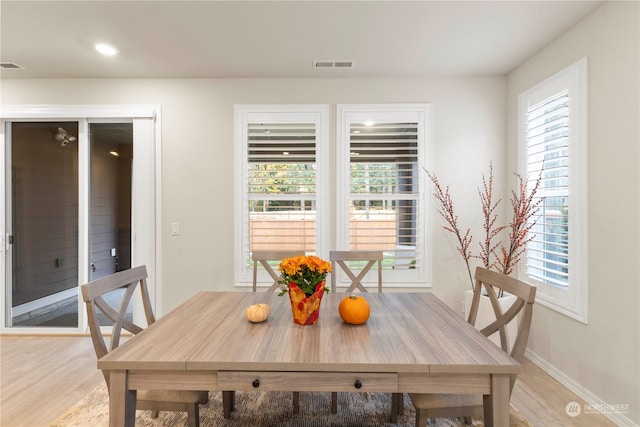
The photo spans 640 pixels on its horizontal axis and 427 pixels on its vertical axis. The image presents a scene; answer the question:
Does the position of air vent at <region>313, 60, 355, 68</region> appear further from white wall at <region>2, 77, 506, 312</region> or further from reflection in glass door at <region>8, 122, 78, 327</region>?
reflection in glass door at <region>8, 122, 78, 327</region>

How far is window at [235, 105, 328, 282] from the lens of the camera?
3258 mm

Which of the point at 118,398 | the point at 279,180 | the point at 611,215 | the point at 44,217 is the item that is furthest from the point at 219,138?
the point at 611,215

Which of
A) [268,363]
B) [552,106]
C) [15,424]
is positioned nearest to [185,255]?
[15,424]

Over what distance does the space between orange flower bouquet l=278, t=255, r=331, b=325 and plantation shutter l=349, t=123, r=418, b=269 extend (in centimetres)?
175

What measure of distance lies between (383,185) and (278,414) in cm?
215

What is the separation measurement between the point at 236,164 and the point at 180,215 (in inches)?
30.0

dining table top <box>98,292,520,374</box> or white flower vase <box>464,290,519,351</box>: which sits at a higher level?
dining table top <box>98,292,520,374</box>

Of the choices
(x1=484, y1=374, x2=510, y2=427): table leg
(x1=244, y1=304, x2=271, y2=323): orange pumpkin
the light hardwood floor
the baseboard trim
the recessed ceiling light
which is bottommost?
the light hardwood floor

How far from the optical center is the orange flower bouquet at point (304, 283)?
5.00ft

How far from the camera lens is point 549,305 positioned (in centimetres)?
257

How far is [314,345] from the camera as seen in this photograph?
130 cm

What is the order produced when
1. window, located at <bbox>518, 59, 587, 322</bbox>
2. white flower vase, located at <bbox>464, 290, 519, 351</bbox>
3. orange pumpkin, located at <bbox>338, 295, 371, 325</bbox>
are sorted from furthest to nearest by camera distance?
white flower vase, located at <bbox>464, 290, 519, 351</bbox>
window, located at <bbox>518, 59, 587, 322</bbox>
orange pumpkin, located at <bbox>338, 295, 371, 325</bbox>

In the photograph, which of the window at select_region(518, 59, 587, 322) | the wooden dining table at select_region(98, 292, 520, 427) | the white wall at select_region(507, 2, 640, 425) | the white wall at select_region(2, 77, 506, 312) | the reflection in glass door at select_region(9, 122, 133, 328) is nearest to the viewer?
the wooden dining table at select_region(98, 292, 520, 427)

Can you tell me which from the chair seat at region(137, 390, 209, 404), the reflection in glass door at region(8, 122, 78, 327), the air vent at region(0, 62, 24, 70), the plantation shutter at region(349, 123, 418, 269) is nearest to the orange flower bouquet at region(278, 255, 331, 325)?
the chair seat at region(137, 390, 209, 404)
